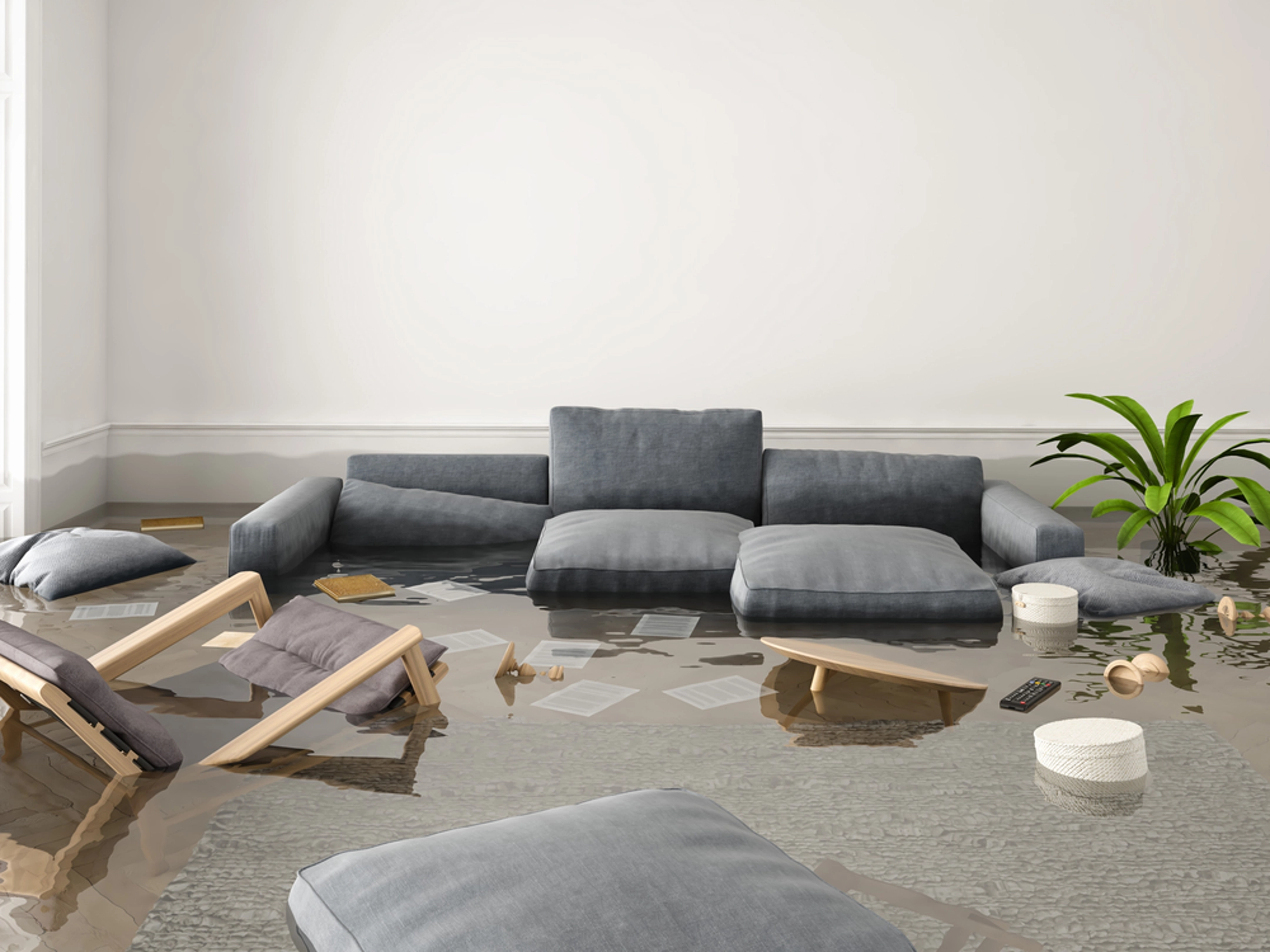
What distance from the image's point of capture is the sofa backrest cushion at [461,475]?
4.70 meters

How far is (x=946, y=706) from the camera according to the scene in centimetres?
271

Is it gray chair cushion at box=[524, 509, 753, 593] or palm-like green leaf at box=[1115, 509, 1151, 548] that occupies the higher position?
palm-like green leaf at box=[1115, 509, 1151, 548]

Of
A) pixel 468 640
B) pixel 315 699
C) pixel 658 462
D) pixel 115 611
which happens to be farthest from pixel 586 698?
pixel 658 462

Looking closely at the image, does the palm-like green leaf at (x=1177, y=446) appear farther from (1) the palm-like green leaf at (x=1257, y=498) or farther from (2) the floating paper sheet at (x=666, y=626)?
(2) the floating paper sheet at (x=666, y=626)

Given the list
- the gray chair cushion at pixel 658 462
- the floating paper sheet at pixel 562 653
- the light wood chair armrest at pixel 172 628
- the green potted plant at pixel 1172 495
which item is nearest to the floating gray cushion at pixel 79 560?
the light wood chair armrest at pixel 172 628

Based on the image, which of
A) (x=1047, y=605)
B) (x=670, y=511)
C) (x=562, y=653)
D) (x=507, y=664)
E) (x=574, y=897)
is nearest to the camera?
(x=574, y=897)

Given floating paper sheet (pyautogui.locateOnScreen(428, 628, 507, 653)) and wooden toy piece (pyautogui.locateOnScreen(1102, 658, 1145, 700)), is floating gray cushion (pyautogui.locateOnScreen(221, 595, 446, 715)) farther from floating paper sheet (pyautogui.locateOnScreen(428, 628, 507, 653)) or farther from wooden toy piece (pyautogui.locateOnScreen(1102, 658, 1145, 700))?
wooden toy piece (pyautogui.locateOnScreen(1102, 658, 1145, 700))

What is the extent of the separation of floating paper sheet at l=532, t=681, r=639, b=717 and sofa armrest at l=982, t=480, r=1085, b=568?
1.87 m

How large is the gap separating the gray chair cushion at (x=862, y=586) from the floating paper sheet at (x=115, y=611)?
1998mm

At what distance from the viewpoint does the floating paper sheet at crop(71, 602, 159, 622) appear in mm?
3418

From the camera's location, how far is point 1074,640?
3.26 meters

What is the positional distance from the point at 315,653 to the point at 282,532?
1.09 metres

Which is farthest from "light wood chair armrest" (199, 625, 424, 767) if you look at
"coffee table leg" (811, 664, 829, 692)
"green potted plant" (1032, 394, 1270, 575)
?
"green potted plant" (1032, 394, 1270, 575)

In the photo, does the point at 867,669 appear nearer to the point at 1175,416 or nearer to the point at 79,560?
the point at 1175,416
